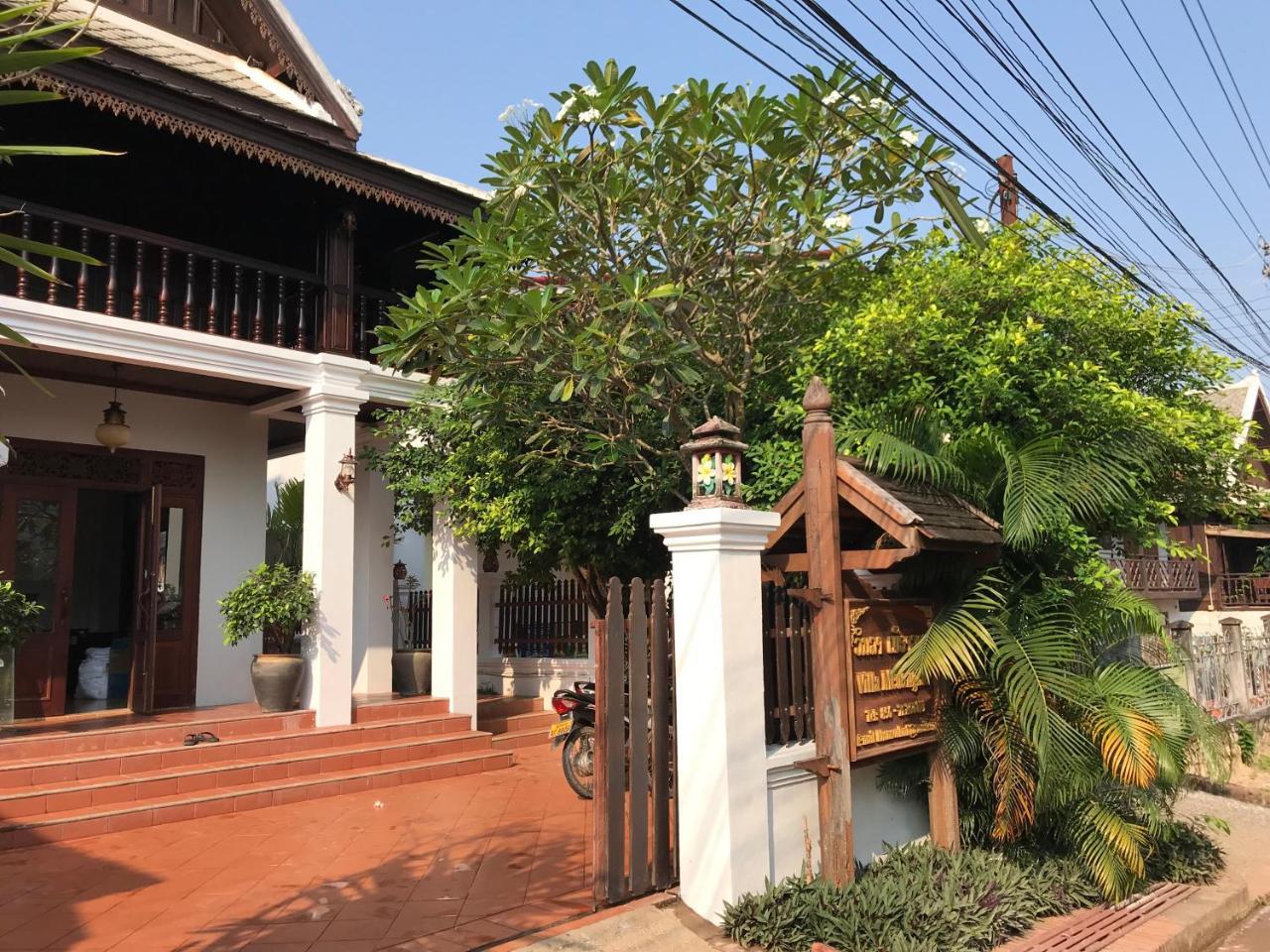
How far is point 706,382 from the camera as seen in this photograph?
6.66m

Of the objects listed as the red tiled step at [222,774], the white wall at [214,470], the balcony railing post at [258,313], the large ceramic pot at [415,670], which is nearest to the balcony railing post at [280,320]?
the balcony railing post at [258,313]

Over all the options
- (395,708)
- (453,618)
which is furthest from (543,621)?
(395,708)

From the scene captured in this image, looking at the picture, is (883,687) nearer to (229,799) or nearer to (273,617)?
(229,799)

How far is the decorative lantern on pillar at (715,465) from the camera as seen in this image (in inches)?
173

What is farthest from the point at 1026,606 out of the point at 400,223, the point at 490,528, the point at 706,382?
the point at 400,223

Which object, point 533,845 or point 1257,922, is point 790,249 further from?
point 1257,922

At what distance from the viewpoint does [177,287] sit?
28.4 ft

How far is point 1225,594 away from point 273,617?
22460 mm

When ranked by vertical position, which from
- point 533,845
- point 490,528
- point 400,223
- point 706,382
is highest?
point 400,223

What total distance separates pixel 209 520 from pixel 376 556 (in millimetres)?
1850

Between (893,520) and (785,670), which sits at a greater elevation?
(893,520)

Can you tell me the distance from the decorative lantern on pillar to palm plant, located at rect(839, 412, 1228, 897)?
34.0 inches

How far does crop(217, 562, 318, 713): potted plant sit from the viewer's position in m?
7.73

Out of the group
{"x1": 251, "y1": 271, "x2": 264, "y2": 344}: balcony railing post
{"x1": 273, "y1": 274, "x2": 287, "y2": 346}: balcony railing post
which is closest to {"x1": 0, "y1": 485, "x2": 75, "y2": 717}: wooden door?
{"x1": 251, "y1": 271, "x2": 264, "y2": 344}: balcony railing post
